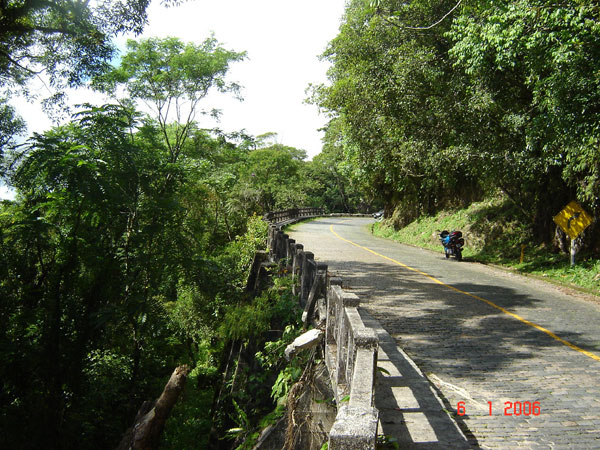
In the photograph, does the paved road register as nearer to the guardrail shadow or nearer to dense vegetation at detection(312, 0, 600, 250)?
the guardrail shadow

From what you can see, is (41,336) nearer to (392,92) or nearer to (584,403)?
(584,403)

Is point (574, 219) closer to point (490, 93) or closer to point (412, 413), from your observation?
point (490, 93)

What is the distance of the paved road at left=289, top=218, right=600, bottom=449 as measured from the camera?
4.41 m

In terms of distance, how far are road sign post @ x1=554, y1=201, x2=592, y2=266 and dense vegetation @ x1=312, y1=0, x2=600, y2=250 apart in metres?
0.35

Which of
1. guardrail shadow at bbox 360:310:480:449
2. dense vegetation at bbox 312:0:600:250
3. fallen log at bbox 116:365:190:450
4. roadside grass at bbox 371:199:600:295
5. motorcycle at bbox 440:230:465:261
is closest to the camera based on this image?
guardrail shadow at bbox 360:310:480:449

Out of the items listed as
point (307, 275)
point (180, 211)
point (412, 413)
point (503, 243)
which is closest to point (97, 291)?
point (180, 211)

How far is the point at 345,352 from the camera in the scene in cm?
445

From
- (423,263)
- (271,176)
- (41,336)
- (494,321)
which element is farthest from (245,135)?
(271,176)

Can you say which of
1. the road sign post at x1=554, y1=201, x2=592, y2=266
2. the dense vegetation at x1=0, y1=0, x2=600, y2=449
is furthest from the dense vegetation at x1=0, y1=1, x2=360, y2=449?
the road sign post at x1=554, y1=201, x2=592, y2=266

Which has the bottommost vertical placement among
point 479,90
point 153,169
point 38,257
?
point 38,257

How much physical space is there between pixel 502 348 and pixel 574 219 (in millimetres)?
8643

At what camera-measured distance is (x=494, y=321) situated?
820cm

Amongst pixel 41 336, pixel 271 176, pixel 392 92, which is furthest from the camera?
pixel 271 176

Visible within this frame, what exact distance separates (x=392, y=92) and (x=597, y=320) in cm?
1005
